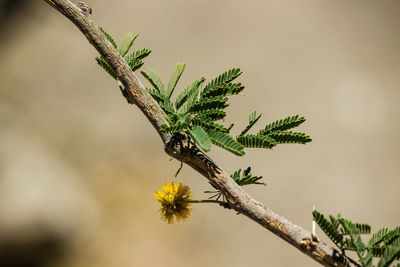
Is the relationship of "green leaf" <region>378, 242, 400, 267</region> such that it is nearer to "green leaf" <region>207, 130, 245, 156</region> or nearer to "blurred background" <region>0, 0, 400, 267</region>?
"green leaf" <region>207, 130, 245, 156</region>

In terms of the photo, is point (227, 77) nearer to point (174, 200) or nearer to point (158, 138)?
point (174, 200)

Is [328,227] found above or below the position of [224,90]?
below

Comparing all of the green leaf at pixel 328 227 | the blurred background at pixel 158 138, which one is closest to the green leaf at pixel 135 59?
the green leaf at pixel 328 227

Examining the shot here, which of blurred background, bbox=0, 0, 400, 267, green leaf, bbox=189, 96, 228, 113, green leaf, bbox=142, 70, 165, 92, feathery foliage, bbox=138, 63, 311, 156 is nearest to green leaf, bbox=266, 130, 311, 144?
feathery foliage, bbox=138, 63, 311, 156

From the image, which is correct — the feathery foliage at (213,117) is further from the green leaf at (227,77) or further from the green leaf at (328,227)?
the green leaf at (328,227)

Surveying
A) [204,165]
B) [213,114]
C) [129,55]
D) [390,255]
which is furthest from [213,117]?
[390,255]
